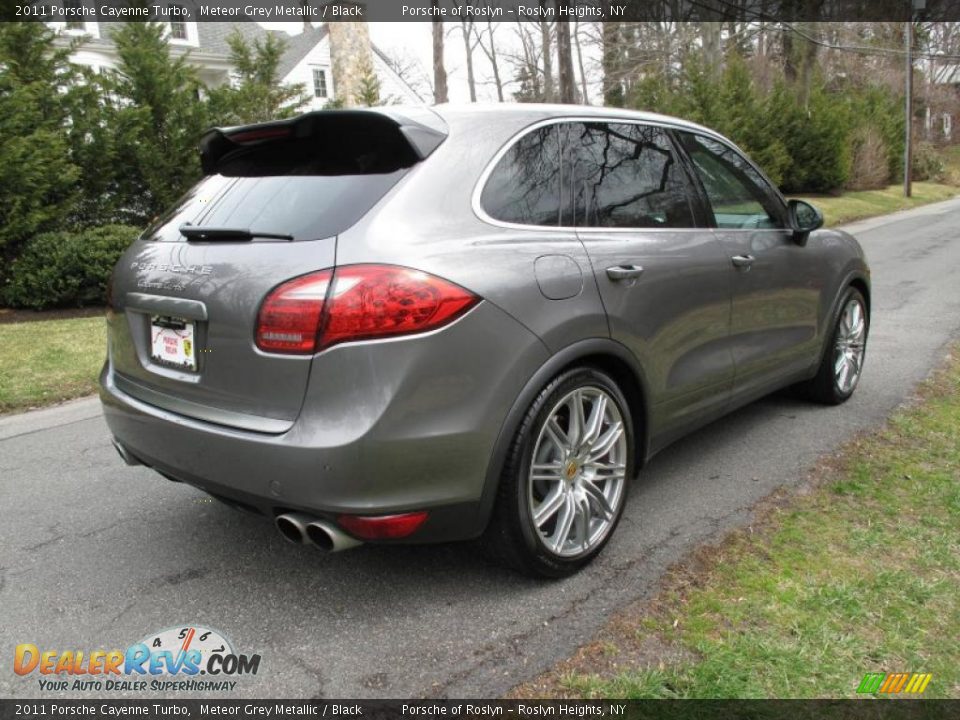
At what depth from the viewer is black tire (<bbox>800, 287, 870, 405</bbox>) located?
4.76 m

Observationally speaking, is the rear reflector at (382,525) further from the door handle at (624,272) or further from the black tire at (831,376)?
the black tire at (831,376)

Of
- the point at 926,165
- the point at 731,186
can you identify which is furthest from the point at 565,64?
the point at 926,165

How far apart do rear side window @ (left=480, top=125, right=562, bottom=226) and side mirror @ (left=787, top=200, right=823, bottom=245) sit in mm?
1849

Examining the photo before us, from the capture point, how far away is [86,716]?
2.24 metres

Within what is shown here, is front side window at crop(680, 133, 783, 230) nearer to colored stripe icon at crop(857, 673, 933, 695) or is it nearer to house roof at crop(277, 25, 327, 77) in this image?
colored stripe icon at crop(857, 673, 933, 695)

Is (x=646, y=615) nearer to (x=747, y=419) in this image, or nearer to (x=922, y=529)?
(x=922, y=529)

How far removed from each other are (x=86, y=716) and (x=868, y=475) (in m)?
3.44

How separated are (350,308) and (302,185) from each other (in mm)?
673

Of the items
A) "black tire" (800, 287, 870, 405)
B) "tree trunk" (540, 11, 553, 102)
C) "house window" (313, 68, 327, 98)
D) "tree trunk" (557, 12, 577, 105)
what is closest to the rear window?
"black tire" (800, 287, 870, 405)

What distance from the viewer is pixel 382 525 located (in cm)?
238

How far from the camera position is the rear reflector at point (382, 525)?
92.8 inches

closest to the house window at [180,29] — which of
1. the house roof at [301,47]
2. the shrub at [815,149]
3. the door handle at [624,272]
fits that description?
the house roof at [301,47]

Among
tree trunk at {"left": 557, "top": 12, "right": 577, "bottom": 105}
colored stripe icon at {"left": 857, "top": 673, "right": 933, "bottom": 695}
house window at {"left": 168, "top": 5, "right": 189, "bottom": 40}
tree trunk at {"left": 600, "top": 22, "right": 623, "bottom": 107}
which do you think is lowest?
colored stripe icon at {"left": 857, "top": 673, "right": 933, "bottom": 695}

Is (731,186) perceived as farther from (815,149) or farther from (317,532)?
(815,149)
